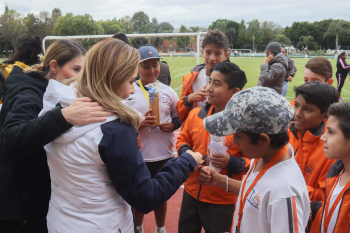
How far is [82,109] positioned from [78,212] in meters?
0.55

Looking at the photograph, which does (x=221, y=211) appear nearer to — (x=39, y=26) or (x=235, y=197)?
(x=235, y=197)

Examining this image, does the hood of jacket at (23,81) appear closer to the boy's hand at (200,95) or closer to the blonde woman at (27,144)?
the blonde woman at (27,144)

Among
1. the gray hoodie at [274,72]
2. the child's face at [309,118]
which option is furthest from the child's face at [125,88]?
the gray hoodie at [274,72]

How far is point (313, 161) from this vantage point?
1926 millimetres

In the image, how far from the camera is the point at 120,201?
145 centimetres

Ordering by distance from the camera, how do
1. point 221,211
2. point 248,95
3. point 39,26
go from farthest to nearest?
point 39,26, point 221,211, point 248,95

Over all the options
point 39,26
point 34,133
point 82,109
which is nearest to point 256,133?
point 82,109

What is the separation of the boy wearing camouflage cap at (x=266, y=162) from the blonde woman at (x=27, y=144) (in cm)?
79

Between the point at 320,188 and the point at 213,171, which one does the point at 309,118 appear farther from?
the point at 213,171

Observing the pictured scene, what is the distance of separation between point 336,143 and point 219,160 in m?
0.78

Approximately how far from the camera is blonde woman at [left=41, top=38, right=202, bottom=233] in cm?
129

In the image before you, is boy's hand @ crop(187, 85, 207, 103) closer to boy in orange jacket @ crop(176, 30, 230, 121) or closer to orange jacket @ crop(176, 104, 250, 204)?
orange jacket @ crop(176, 104, 250, 204)

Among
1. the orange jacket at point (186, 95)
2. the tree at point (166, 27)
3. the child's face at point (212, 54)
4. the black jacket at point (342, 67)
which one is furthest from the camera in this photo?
the tree at point (166, 27)

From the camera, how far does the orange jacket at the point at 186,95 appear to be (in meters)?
2.90
